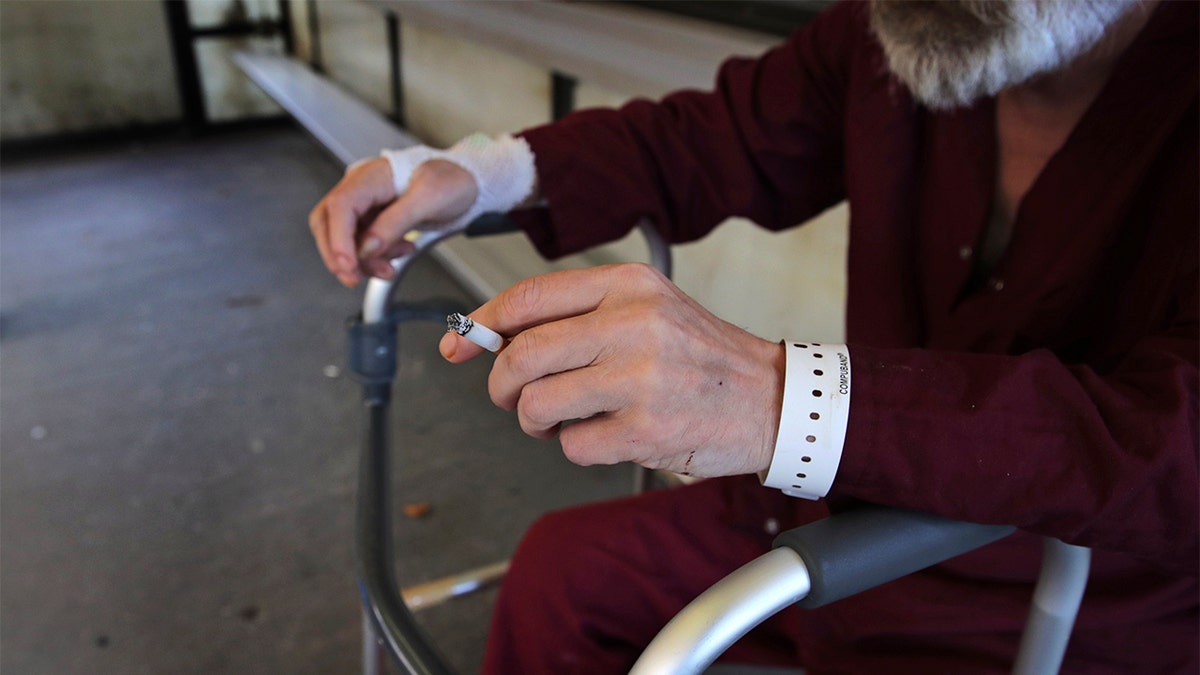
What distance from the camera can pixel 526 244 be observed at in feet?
3.90

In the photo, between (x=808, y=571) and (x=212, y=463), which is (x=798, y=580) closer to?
(x=808, y=571)

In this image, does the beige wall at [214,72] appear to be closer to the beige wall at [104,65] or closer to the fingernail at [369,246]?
the beige wall at [104,65]

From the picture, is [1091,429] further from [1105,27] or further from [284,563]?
[284,563]

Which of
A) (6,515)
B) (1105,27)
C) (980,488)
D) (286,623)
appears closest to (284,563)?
(286,623)

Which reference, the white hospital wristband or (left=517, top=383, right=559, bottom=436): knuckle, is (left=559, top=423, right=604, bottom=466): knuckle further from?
the white hospital wristband

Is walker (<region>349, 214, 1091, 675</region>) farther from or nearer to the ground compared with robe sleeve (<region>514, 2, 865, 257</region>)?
nearer to the ground

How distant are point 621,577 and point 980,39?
608 mm

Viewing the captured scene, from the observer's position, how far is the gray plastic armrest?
49 centimetres

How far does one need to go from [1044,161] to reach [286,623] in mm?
1393

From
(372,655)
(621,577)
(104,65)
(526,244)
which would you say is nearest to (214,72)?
(104,65)

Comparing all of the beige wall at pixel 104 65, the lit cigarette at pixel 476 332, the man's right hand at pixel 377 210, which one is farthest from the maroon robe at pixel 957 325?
the beige wall at pixel 104 65

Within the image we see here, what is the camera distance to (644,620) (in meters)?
0.88

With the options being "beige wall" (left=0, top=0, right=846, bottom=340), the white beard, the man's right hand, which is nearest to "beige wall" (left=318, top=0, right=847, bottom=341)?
"beige wall" (left=0, top=0, right=846, bottom=340)

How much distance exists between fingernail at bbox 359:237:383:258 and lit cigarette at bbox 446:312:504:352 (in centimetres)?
40
